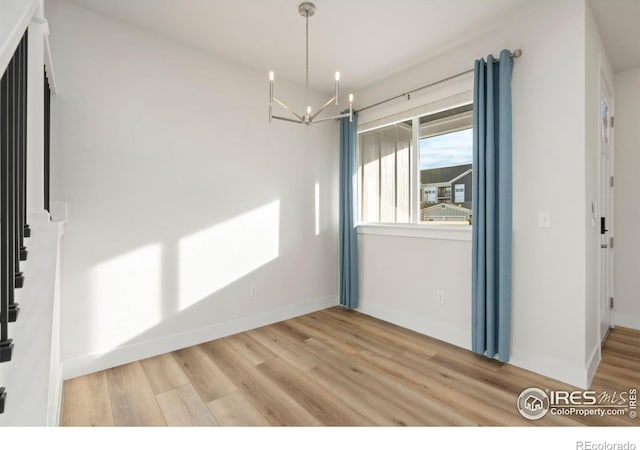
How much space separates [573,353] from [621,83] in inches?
114

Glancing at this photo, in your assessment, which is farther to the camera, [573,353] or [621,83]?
[621,83]

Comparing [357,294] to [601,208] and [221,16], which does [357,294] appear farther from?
[221,16]

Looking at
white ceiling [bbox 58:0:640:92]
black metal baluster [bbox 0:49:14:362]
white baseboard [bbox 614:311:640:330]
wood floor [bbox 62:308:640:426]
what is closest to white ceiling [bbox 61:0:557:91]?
white ceiling [bbox 58:0:640:92]

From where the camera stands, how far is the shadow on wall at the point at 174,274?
2.45m

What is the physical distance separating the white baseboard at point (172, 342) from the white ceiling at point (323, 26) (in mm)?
2605

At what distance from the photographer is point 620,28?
2.47m

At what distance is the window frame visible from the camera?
2.90 meters

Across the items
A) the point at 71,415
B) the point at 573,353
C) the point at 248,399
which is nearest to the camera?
the point at 71,415

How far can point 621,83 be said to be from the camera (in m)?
3.22

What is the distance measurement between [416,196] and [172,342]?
2.72 m

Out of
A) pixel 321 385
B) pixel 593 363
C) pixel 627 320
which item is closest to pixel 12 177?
pixel 321 385

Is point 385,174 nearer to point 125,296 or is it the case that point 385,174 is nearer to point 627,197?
point 627,197

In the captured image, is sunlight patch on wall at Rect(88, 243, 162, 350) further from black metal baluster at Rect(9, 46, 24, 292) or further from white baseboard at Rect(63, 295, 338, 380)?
black metal baluster at Rect(9, 46, 24, 292)

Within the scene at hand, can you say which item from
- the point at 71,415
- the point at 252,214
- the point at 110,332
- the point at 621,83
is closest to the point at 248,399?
the point at 71,415
